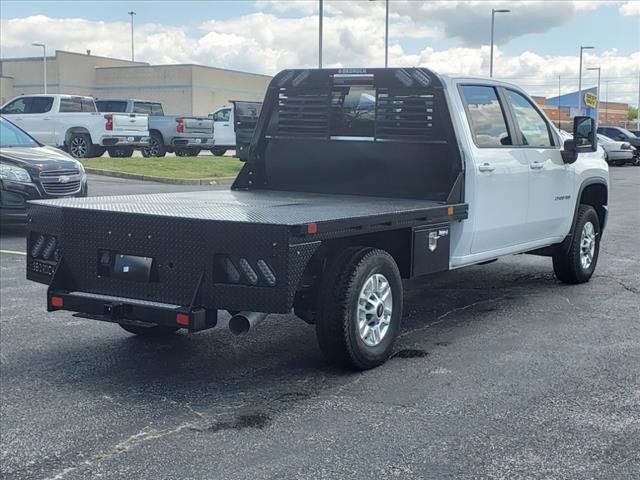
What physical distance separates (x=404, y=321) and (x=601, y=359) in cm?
168

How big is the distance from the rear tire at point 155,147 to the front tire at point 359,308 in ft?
80.7

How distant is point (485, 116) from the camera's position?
24.1ft

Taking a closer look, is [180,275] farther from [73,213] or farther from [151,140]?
[151,140]

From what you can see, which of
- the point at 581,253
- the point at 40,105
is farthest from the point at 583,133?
the point at 40,105

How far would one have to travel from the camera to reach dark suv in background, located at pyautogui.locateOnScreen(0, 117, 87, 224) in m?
11.5

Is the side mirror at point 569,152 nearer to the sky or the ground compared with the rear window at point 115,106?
nearer to the ground

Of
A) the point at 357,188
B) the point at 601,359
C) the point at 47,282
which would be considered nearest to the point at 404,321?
the point at 357,188

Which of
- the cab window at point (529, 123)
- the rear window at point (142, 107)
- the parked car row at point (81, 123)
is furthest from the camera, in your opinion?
the rear window at point (142, 107)

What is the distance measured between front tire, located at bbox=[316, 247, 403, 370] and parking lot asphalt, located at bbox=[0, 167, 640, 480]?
0.16 m

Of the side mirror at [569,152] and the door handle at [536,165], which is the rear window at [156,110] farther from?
the door handle at [536,165]

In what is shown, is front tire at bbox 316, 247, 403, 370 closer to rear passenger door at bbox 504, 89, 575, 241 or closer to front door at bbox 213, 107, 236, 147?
rear passenger door at bbox 504, 89, 575, 241

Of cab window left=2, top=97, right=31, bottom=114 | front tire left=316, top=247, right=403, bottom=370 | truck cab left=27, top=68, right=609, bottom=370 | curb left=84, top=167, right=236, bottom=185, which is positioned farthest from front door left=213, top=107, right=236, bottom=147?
front tire left=316, top=247, right=403, bottom=370

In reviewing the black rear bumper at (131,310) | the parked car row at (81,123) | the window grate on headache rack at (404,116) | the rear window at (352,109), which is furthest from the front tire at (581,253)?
the parked car row at (81,123)

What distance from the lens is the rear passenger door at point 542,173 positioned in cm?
781
